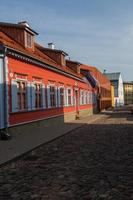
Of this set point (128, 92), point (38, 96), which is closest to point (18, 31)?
point (38, 96)

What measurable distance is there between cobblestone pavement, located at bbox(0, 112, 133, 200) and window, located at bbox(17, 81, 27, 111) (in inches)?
232

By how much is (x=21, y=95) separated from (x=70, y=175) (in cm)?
1042

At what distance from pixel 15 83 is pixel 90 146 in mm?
5619

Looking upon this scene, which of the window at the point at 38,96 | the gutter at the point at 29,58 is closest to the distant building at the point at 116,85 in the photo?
the gutter at the point at 29,58

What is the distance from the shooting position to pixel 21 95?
18.1m

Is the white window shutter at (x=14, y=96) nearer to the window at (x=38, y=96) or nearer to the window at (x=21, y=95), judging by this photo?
the window at (x=21, y=95)

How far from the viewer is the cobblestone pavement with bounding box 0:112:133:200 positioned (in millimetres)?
6531

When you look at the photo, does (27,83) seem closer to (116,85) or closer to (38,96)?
(38,96)

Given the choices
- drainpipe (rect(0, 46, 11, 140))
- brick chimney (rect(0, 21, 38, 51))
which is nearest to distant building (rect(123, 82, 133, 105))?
brick chimney (rect(0, 21, 38, 51))

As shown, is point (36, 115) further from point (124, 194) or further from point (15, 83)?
point (124, 194)

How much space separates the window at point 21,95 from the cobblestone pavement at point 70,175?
5882mm

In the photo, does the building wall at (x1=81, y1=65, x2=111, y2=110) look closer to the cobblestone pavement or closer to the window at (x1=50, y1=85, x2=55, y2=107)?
the window at (x1=50, y1=85, x2=55, y2=107)

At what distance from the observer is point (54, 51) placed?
29.8m

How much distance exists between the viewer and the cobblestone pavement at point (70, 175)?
21.4 feet
